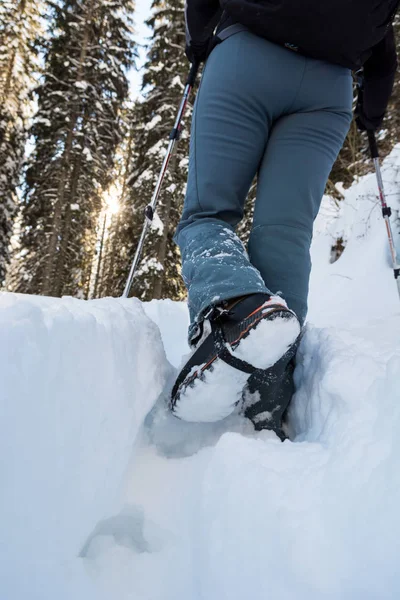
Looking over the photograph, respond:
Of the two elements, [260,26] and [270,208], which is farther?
[270,208]

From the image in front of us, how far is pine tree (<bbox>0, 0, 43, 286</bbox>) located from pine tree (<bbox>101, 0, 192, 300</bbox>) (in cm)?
376

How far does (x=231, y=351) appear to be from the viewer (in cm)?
96

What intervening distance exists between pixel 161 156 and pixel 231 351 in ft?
32.7

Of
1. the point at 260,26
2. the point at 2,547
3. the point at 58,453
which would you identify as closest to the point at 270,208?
the point at 260,26

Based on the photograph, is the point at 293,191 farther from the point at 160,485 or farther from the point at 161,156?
the point at 161,156

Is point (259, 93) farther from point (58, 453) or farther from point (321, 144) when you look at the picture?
point (58, 453)

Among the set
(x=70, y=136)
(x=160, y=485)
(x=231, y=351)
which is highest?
(x=70, y=136)

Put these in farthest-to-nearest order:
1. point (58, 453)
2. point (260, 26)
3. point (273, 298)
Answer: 1. point (260, 26)
2. point (273, 298)
3. point (58, 453)

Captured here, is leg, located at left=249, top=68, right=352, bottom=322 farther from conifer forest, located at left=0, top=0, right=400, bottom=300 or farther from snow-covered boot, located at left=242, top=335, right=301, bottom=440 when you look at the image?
conifer forest, located at left=0, top=0, right=400, bottom=300

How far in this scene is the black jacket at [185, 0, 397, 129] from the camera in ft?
4.61

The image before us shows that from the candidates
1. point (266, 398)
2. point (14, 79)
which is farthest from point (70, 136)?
point (266, 398)

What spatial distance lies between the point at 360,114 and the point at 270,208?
3.92ft

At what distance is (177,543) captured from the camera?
747 millimetres

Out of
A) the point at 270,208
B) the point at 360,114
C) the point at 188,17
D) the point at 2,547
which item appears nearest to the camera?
the point at 2,547
